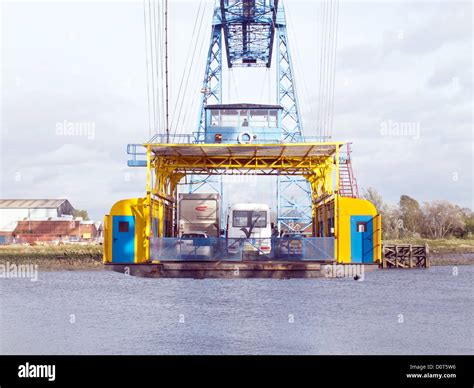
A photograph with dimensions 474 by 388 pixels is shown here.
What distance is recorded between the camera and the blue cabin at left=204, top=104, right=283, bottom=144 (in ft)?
137

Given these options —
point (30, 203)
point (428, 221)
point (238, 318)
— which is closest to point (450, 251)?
point (428, 221)

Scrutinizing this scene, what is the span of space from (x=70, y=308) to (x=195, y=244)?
14222 mm

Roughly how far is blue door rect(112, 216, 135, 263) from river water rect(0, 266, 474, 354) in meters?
3.44

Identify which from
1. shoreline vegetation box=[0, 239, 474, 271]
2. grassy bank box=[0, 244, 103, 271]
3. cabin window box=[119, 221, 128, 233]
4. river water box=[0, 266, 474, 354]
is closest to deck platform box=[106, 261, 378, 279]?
cabin window box=[119, 221, 128, 233]

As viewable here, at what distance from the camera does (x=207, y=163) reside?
1554 inches

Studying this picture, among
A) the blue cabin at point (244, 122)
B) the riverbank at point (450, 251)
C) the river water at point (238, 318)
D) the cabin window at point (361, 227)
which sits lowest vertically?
the river water at point (238, 318)

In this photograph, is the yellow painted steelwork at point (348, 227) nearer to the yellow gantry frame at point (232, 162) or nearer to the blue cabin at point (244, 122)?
the yellow gantry frame at point (232, 162)

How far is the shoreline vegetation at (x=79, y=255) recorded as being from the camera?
8147 centimetres

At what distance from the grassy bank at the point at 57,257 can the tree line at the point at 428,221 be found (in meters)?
45.4

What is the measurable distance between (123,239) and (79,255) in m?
55.5

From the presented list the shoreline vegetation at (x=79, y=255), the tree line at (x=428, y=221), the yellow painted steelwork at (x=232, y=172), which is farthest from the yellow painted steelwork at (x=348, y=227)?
the tree line at (x=428, y=221)

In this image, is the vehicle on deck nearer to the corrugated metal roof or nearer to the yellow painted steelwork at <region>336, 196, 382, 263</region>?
the yellow painted steelwork at <region>336, 196, 382, 263</region>

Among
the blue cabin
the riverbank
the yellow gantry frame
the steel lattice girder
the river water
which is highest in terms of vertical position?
the steel lattice girder
